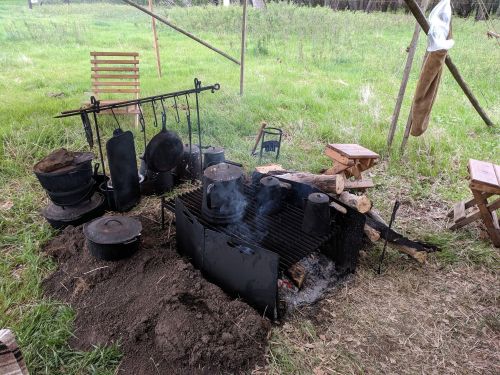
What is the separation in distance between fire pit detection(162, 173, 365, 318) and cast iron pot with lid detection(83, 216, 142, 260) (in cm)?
42

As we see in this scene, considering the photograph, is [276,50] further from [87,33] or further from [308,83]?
[87,33]

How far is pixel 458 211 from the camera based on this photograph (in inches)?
158

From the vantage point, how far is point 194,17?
1388 cm

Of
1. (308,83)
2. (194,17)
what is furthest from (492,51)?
(194,17)

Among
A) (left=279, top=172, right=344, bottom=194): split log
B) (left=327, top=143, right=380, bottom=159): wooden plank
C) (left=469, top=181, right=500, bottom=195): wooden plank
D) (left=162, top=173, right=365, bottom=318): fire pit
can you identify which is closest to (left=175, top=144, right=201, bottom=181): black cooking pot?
(left=162, top=173, right=365, bottom=318): fire pit

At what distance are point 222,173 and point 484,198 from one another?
276 cm

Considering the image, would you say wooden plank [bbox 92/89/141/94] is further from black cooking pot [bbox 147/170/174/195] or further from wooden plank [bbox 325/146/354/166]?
wooden plank [bbox 325/146/354/166]

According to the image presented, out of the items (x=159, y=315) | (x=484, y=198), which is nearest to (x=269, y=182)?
(x=159, y=315)

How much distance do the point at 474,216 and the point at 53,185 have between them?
174 inches

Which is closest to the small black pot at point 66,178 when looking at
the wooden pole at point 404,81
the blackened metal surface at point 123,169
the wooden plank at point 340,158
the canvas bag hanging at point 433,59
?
the blackened metal surface at point 123,169

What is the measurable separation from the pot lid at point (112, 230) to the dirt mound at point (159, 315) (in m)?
0.22

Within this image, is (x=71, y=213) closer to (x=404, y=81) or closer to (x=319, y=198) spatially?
(x=319, y=198)

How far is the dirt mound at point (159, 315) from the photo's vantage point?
2.39m

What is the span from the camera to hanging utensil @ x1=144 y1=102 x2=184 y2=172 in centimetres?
370
